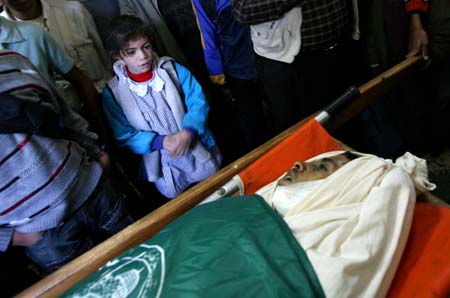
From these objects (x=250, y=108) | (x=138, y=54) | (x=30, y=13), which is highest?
(x=30, y=13)

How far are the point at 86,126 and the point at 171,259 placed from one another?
663 mm

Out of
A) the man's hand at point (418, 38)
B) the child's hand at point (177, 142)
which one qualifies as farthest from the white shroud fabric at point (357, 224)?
the man's hand at point (418, 38)

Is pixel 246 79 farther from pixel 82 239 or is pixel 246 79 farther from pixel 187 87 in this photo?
pixel 82 239

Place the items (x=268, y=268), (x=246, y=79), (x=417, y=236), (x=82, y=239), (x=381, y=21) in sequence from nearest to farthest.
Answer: (x=268, y=268) → (x=417, y=236) → (x=82, y=239) → (x=381, y=21) → (x=246, y=79)

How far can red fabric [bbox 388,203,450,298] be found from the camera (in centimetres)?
49

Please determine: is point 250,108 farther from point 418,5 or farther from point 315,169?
point 315,169

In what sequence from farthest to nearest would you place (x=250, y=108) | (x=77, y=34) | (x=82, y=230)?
(x=250, y=108) → (x=77, y=34) → (x=82, y=230)

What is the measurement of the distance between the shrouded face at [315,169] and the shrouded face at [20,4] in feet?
4.18

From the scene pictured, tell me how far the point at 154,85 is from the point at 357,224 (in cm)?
82

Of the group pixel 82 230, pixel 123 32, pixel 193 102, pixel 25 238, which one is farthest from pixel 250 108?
pixel 25 238

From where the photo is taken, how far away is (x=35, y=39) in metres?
0.99

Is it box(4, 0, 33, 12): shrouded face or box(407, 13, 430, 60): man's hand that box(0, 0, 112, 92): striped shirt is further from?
box(407, 13, 430, 60): man's hand

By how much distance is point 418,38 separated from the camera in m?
1.27

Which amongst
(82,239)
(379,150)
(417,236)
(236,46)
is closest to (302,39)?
(236,46)
